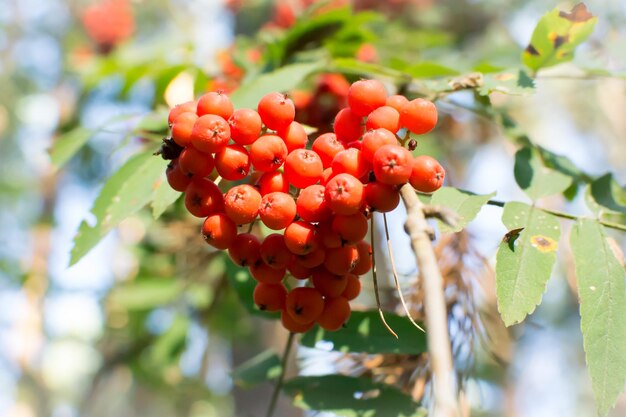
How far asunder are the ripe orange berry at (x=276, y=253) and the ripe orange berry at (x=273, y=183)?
0.08m

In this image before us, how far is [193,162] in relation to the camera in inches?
35.3

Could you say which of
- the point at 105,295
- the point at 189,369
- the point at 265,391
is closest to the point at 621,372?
the point at 265,391

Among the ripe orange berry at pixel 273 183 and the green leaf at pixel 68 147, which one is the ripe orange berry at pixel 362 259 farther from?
the green leaf at pixel 68 147

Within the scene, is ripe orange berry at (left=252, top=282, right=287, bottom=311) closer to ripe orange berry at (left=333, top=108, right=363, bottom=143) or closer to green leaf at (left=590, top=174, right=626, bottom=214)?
ripe orange berry at (left=333, top=108, right=363, bottom=143)

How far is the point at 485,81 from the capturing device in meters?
1.15

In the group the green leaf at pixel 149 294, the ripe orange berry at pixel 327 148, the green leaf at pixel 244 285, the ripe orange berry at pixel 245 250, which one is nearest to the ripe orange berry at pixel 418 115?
the ripe orange berry at pixel 327 148

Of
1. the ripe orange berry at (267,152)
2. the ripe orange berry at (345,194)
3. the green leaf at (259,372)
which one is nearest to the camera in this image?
the ripe orange berry at (345,194)

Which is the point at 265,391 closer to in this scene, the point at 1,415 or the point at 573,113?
the point at 1,415

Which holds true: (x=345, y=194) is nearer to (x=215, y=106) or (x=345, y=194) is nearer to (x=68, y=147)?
(x=215, y=106)

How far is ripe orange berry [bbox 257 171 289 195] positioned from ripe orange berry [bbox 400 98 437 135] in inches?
8.2

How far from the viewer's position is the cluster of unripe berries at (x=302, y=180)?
0.86 m

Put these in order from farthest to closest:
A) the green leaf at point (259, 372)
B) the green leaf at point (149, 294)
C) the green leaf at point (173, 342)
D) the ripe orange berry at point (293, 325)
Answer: the green leaf at point (149, 294) < the green leaf at point (173, 342) < the green leaf at point (259, 372) < the ripe orange berry at point (293, 325)

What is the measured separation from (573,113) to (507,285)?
9459 millimetres

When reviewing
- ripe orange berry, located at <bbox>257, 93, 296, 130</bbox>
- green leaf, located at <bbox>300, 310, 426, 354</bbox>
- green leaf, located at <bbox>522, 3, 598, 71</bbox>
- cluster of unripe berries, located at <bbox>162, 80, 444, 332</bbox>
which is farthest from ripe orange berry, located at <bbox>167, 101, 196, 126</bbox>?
green leaf, located at <bbox>522, 3, 598, 71</bbox>
